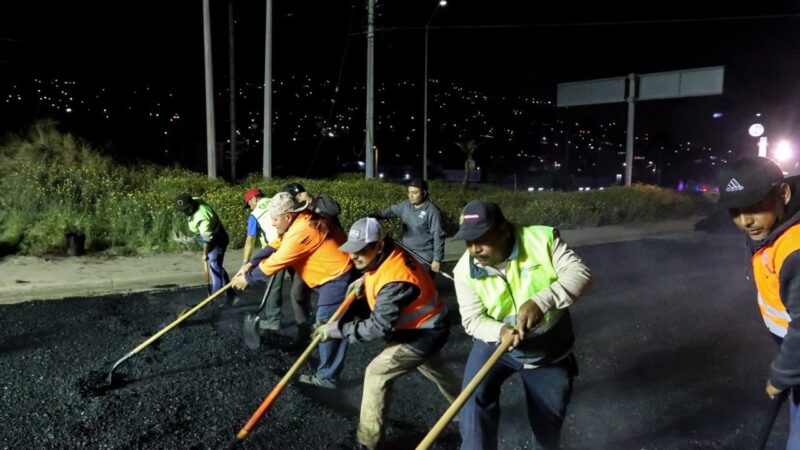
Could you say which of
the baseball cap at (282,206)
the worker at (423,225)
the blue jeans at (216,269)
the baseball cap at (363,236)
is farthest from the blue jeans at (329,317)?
the blue jeans at (216,269)

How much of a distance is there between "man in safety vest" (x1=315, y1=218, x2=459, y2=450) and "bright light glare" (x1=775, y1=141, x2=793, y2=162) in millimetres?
11975

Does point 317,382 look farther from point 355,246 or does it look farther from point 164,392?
point 355,246

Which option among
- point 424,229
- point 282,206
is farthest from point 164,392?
point 424,229

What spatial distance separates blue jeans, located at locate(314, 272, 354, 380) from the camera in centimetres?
433

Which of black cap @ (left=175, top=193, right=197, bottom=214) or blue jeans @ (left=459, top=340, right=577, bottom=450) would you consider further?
black cap @ (left=175, top=193, right=197, bottom=214)

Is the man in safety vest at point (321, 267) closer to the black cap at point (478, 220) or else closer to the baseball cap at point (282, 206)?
the baseball cap at point (282, 206)

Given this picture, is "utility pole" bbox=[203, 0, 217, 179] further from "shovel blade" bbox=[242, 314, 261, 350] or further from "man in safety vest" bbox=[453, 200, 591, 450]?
"man in safety vest" bbox=[453, 200, 591, 450]

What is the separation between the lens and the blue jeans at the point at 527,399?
2.73 meters

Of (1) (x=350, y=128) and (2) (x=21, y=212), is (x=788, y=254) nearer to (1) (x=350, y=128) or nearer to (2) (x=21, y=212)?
(2) (x=21, y=212)

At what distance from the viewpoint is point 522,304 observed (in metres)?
2.62

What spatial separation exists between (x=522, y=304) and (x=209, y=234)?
15.0 ft

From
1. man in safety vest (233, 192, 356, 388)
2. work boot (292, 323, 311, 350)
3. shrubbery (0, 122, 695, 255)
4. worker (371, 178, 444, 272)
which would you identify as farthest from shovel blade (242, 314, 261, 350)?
shrubbery (0, 122, 695, 255)

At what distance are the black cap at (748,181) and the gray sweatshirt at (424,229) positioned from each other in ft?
12.9

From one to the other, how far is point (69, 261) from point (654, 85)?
1847 centimetres
